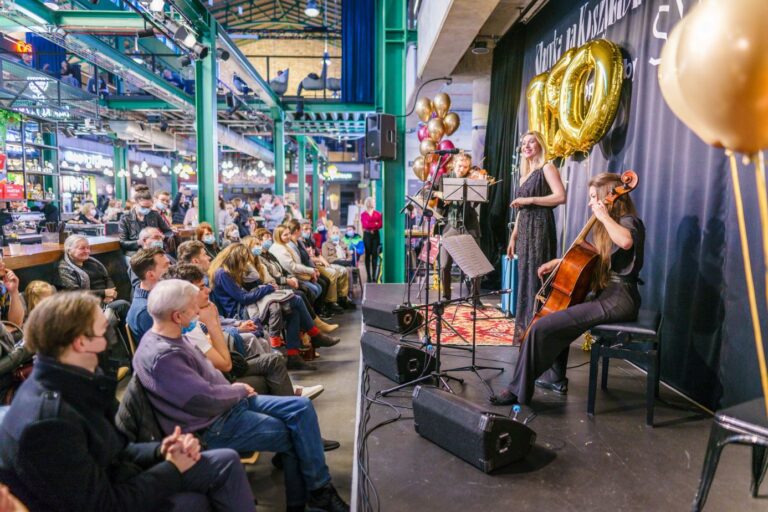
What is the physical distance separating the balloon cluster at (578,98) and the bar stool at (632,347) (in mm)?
1797

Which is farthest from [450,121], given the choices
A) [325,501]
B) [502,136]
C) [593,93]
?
[325,501]

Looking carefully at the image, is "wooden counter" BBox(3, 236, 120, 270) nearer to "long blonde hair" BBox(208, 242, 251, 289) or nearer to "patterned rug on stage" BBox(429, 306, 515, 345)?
"long blonde hair" BBox(208, 242, 251, 289)

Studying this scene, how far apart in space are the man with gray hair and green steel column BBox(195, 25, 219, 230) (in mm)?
5431

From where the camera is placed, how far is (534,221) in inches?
152

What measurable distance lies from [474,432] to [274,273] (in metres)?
3.70

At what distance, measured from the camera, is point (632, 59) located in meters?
3.88

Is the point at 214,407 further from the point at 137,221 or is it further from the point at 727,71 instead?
the point at 137,221

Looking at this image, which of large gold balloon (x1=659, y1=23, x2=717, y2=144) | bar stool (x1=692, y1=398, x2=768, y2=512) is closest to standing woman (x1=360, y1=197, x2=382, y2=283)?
bar stool (x1=692, y1=398, x2=768, y2=512)

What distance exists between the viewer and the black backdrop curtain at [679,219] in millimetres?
2777

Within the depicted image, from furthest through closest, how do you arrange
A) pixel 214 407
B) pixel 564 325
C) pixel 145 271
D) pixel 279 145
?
pixel 279 145 → pixel 145 271 → pixel 564 325 → pixel 214 407

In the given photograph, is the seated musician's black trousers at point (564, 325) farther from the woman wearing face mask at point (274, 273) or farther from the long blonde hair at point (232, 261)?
the woman wearing face mask at point (274, 273)

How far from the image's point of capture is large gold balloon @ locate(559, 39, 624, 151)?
388cm

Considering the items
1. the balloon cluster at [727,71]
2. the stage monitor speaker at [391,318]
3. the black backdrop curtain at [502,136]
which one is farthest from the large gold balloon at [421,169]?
the balloon cluster at [727,71]

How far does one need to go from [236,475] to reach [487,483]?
3.32 ft
